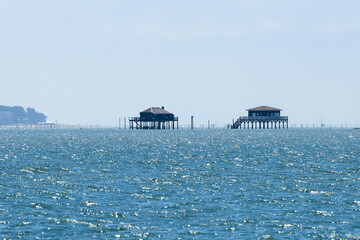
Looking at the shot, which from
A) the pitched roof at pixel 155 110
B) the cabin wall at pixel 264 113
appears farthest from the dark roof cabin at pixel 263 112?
the pitched roof at pixel 155 110

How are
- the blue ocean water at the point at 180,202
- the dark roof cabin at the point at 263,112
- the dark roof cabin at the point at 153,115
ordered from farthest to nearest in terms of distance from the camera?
1. the dark roof cabin at the point at 263,112
2. the dark roof cabin at the point at 153,115
3. the blue ocean water at the point at 180,202

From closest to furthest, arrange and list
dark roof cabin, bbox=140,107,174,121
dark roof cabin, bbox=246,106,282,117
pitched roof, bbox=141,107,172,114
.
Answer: dark roof cabin, bbox=140,107,174,121 → pitched roof, bbox=141,107,172,114 → dark roof cabin, bbox=246,106,282,117

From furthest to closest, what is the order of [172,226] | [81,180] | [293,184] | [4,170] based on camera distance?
[4,170] < [81,180] < [293,184] < [172,226]

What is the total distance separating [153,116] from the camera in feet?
602

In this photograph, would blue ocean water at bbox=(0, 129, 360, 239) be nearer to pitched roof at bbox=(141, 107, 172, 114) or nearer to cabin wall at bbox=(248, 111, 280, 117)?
pitched roof at bbox=(141, 107, 172, 114)

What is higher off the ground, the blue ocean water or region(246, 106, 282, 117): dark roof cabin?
region(246, 106, 282, 117): dark roof cabin

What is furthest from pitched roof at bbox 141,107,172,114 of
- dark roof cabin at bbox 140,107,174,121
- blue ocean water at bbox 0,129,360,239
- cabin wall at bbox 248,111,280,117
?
blue ocean water at bbox 0,129,360,239

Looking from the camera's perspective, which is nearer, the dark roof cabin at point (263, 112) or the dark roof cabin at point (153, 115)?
the dark roof cabin at point (153, 115)

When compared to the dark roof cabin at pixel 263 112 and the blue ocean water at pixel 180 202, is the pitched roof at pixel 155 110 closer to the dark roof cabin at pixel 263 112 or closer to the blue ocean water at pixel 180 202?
the dark roof cabin at pixel 263 112

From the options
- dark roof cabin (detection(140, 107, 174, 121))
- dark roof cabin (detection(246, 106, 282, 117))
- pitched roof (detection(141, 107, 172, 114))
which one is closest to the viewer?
dark roof cabin (detection(140, 107, 174, 121))

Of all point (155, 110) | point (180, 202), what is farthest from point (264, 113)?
point (180, 202)

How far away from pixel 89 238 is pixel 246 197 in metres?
11.6

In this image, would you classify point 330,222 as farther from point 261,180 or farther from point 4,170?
point 4,170

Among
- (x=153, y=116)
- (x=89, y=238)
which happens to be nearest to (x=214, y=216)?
(x=89, y=238)
